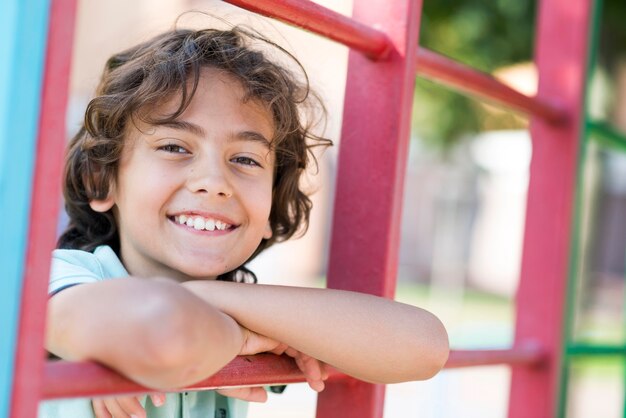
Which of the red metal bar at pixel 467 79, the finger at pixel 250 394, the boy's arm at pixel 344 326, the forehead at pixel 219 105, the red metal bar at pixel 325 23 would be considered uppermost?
the red metal bar at pixel 467 79

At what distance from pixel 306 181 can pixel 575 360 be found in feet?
3.06


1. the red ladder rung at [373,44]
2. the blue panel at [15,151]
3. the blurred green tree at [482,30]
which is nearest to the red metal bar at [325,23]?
the red ladder rung at [373,44]

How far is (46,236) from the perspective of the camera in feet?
2.46

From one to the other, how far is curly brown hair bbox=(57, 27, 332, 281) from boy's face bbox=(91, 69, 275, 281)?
0.02 m

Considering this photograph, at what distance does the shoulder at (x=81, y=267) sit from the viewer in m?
1.01

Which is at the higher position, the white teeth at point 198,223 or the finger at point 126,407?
the white teeth at point 198,223

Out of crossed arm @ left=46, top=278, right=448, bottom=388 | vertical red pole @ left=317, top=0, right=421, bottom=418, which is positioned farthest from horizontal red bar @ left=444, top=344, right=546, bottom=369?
crossed arm @ left=46, top=278, right=448, bottom=388

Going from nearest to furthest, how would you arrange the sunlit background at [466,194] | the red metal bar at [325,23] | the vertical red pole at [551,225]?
the red metal bar at [325,23]
the vertical red pole at [551,225]
the sunlit background at [466,194]

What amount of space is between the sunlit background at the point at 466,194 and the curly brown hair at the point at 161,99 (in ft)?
Result: 0.45

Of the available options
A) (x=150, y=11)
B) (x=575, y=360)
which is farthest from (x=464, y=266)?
(x=575, y=360)

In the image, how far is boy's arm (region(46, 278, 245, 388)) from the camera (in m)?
0.80

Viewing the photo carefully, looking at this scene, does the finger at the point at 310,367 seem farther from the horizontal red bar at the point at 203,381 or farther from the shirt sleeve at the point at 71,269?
the shirt sleeve at the point at 71,269

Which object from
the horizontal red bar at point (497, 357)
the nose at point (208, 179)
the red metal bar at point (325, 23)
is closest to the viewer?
the red metal bar at point (325, 23)

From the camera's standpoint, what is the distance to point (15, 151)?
74 cm
